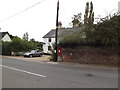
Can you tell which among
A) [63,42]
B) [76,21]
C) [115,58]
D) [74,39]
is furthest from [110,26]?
[76,21]

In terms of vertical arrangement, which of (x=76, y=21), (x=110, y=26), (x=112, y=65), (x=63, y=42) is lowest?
(x=112, y=65)

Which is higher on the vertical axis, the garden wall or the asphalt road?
the garden wall

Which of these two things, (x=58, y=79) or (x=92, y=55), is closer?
(x=58, y=79)

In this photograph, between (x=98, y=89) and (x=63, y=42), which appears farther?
(x=63, y=42)

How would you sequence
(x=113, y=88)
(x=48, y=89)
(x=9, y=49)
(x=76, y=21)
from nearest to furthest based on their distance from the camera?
(x=48, y=89) → (x=113, y=88) → (x=9, y=49) → (x=76, y=21)

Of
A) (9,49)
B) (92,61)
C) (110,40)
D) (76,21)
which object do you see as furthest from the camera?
(76,21)

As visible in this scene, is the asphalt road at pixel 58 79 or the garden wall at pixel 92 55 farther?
the garden wall at pixel 92 55

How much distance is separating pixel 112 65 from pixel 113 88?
11.6 meters

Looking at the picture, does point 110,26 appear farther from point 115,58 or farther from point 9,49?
point 9,49

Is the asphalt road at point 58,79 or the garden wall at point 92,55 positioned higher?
the garden wall at point 92,55

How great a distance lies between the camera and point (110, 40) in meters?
18.9

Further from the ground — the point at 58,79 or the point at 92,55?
the point at 92,55

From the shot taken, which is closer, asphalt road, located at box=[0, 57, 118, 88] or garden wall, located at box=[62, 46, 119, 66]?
asphalt road, located at box=[0, 57, 118, 88]

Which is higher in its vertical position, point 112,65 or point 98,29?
point 98,29
